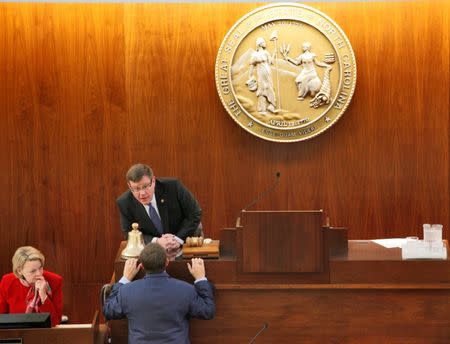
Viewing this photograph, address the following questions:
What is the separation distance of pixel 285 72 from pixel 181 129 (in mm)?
916

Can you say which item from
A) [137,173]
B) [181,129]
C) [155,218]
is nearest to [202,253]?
[137,173]

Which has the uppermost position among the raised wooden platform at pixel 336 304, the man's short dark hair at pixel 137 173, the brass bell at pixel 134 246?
the man's short dark hair at pixel 137 173

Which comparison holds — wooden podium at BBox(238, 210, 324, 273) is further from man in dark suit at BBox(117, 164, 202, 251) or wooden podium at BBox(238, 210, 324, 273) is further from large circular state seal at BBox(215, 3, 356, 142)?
large circular state seal at BBox(215, 3, 356, 142)

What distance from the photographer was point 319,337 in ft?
14.6

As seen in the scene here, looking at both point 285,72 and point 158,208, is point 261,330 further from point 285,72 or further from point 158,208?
point 285,72

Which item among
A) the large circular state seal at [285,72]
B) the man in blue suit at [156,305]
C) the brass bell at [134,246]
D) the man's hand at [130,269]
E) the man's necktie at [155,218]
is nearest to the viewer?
the man in blue suit at [156,305]

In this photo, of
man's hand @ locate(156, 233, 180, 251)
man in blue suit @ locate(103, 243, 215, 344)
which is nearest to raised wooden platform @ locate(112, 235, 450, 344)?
man's hand @ locate(156, 233, 180, 251)

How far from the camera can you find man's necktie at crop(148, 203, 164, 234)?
200 inches

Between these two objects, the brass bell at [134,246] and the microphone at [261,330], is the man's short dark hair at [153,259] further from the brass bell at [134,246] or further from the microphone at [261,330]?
the microphone at [261,330]

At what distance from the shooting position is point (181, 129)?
641 centimetres

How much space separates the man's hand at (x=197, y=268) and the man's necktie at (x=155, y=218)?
0.78 metres

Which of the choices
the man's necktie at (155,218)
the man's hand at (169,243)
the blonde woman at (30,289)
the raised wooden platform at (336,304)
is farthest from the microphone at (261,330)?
the blonde woman at (30,289)

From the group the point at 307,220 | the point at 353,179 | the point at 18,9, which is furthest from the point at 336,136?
the point at 18,9

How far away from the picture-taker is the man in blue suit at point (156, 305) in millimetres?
4066
